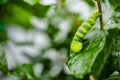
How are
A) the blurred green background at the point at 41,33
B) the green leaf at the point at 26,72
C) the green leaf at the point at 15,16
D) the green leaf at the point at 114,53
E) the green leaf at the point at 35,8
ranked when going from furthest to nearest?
the green leaf at the point at 15,16 < the green leaf at the point at 35,8 < the blurred green background at the point at 41,33 < the green leaf at the point at 26,72 < the green leaf at the point at 114,53

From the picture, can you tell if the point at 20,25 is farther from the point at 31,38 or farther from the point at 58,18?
the point at 58,18

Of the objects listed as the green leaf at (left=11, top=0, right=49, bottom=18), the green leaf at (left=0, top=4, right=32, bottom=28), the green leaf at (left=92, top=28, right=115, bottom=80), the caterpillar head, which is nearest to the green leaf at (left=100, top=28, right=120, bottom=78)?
the green leaf at (left=92, top=28, right=115, bottom=80)

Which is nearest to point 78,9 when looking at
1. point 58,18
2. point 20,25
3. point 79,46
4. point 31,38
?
point 58,18

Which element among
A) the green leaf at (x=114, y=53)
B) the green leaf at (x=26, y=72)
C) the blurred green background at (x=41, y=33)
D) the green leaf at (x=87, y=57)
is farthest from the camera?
the blurred green background at (x=41, y=33)

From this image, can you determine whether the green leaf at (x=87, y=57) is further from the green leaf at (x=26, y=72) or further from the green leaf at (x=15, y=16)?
the green leaf at (x=15, y=16)

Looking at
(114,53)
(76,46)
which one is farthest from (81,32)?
(114,53)

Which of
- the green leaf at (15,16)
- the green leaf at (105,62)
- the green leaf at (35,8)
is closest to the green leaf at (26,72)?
the green leaf at (105,62)

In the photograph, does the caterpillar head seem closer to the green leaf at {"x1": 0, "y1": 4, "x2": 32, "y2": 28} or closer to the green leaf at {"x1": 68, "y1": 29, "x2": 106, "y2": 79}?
the green leaf at {"x1": 68, "y1": 29, "x2": 106, "y2": 79}
